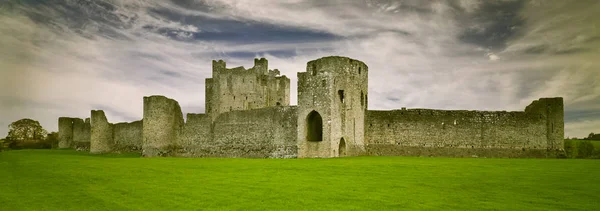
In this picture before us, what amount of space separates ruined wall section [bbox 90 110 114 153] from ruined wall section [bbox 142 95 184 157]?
35.0ft

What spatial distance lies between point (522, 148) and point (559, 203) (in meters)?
21.8

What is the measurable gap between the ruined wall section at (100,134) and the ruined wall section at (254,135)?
14220 millimetres

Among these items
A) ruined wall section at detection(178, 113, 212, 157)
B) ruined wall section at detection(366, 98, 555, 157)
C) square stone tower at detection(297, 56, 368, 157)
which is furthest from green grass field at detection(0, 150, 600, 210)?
ruined wall section at detection(178, 113, 212, 157)

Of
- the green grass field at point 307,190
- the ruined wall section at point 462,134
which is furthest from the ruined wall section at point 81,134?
the green grass field at point 307,190

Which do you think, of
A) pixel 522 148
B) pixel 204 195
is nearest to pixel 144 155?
pixel 204 195

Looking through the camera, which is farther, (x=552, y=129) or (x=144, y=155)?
(x=144, y=155)

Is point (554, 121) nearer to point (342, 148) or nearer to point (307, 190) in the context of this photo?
point (342, 148)

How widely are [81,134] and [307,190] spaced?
48596mm

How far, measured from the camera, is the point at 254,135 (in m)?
31.4

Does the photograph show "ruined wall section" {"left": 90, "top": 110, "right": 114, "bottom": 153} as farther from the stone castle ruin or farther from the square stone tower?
the square stone tower

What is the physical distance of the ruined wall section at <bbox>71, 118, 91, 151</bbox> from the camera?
5285cm

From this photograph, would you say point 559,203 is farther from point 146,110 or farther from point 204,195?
point 146,110

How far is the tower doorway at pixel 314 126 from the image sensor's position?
30500mm

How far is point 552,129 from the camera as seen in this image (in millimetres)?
31234
